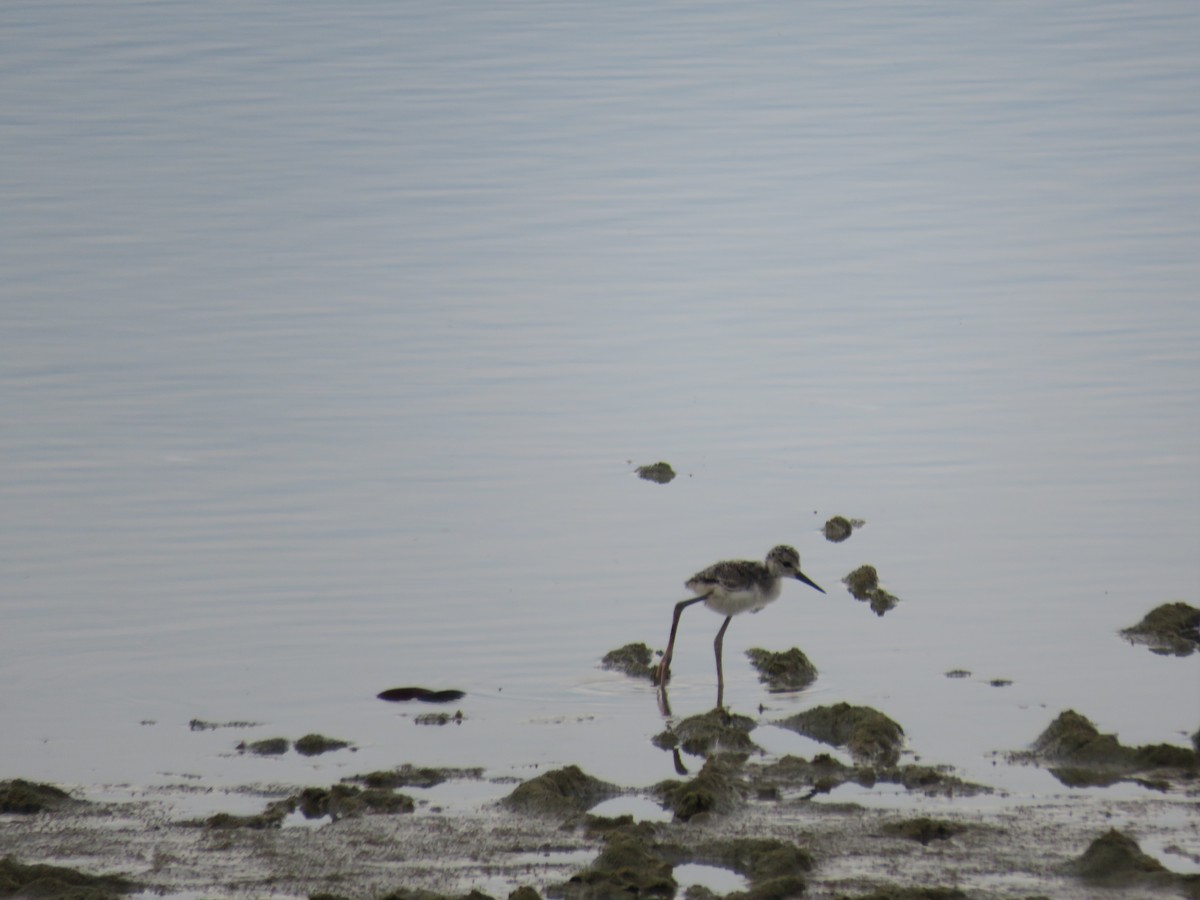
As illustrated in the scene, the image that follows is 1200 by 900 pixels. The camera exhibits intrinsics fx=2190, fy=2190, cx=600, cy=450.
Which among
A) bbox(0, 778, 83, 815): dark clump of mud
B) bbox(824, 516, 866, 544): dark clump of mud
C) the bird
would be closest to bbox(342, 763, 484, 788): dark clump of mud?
bbox(0, 778, 83, 815): dark clump of mud

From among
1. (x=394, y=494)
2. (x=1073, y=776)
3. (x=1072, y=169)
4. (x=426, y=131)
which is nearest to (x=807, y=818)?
(x=1073, y=776)

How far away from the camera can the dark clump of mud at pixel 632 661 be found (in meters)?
12.5

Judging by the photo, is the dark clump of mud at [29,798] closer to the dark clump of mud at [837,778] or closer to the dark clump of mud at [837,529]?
the dark clump of mud at [837,778]

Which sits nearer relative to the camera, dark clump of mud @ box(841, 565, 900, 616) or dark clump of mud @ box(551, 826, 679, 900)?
dark clump of mud @ box(551, 826, 679, 900)

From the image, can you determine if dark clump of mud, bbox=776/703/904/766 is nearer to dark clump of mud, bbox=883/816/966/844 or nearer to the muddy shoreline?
the muddy shoreline

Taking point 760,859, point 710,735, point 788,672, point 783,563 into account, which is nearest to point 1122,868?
point 760,859

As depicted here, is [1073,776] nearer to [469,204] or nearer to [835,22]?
[469,204]

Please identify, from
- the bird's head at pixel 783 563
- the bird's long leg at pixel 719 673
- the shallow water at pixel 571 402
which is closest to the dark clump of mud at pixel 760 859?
the shallow water at pixel 571 402

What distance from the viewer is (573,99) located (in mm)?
34000

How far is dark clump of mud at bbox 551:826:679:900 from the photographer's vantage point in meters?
8.77

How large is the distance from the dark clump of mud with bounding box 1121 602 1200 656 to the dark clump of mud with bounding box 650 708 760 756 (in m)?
2.74

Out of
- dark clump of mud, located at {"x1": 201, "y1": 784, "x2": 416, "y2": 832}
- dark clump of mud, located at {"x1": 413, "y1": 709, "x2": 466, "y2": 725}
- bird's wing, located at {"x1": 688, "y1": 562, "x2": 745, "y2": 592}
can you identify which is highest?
bird's wing, located at {"x1": 688, "y1": 562, "x2": 745, "y2": 592}

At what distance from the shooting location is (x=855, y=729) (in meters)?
11.0

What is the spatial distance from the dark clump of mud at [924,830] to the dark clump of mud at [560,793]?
4.77 feet
